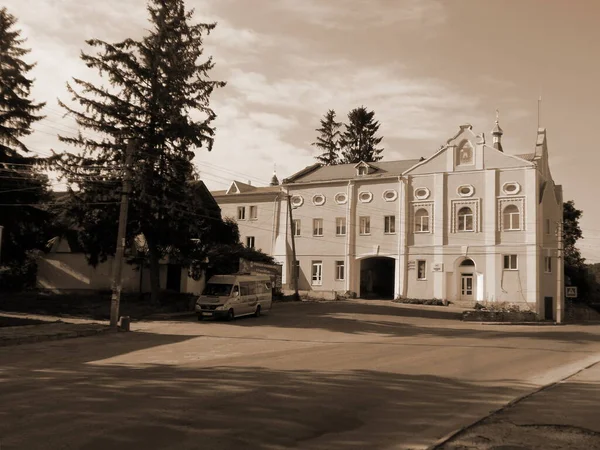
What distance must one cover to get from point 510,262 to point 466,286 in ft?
13.8

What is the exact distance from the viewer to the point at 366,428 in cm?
782

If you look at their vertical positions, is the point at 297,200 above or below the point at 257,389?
above

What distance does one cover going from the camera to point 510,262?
46.4 meters

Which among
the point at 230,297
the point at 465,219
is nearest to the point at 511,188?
the point at 465,219

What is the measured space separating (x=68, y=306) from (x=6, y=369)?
21063 millimetres

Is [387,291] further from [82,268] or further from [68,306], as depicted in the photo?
[68,306]

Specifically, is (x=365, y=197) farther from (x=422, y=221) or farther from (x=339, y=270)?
(x=339, y=270)

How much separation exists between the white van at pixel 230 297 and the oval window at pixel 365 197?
72.2ft

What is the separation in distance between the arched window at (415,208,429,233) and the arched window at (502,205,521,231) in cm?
642

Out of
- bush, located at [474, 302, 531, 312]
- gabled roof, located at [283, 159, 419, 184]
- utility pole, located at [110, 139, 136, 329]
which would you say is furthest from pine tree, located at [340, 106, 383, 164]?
utility pole, located at [110, 139, 136, 329]

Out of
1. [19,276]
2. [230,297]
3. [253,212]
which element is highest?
[253,212]

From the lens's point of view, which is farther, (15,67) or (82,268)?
(82,268)

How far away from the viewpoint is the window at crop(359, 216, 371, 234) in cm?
5278

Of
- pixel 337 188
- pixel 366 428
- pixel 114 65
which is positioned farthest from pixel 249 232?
pixel 366 428
